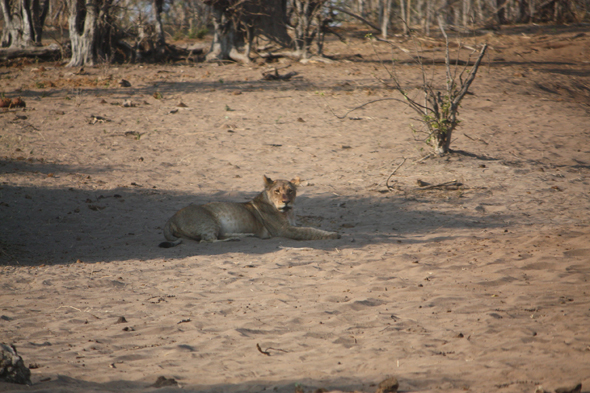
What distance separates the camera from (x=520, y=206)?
8.14m

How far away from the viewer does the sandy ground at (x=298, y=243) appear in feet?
12.2

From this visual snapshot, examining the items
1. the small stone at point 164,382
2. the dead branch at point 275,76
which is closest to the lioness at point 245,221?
the small stone at point 164,382

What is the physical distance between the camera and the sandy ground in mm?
3715

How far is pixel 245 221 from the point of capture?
24.7 feet

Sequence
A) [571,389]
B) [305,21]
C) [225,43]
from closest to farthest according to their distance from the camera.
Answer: [571,389] → [305,21] → [225,43]

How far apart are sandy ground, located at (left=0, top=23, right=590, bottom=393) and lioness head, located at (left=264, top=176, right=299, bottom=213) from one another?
56cm

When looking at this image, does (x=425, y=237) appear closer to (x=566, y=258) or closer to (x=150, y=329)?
(x=566, y=258)

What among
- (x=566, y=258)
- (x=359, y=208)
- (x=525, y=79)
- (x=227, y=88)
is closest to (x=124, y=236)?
(x=359, y=208)

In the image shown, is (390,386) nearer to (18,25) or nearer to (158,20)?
(158,20)

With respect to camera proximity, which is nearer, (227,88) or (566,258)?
(566,258)

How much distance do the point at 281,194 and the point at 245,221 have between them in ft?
2.31

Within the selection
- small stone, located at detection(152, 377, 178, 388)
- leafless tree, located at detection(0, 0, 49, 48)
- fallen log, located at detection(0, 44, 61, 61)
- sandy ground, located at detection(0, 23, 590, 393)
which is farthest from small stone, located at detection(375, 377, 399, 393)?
leafless tree, located at detection(0, 0, 49, 48)

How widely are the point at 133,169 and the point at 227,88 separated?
247 inches

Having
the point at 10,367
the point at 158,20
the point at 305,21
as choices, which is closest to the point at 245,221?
the point at 10,367
